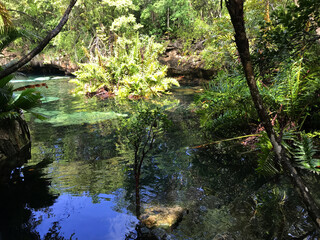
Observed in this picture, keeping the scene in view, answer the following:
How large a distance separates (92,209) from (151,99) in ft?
26.2

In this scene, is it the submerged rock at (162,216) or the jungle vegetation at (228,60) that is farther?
the submerged rock at (162,216)

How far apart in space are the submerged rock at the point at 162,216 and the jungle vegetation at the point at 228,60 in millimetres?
1236

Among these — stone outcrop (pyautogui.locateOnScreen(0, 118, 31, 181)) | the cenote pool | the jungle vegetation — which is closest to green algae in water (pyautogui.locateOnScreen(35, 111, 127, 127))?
the cenote pool

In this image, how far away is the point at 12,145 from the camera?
4289 millimetres

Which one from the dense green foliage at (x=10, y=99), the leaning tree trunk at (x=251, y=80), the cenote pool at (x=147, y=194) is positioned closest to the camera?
the leaning tree trunk at (x=251, y=80)

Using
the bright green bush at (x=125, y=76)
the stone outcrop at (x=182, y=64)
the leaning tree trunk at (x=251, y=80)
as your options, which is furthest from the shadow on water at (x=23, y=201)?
the stone outcrop at (x=182, y=64)

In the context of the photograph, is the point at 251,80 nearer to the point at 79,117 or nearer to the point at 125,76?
the point at 79,117

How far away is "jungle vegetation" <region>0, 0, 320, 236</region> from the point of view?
2469 mm

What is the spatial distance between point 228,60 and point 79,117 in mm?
5135

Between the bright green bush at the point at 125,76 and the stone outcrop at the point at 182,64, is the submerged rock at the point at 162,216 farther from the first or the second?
the stone outcrop at the point at 182,64

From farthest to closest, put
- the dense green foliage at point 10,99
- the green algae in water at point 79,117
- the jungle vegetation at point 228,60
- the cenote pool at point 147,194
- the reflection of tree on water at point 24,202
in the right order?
the green algae in water at point 79,117 < the dense green foliage at point 10,99 < the reflection of tree on water at point 24,202 < the cenote pool at point 147,194 < the jungle vegetation at point 228,60

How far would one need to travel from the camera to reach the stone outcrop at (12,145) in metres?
4.07

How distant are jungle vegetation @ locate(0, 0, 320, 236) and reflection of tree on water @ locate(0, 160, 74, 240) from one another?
1.12 meters

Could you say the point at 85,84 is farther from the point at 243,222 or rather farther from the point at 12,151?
the point at 243,222
